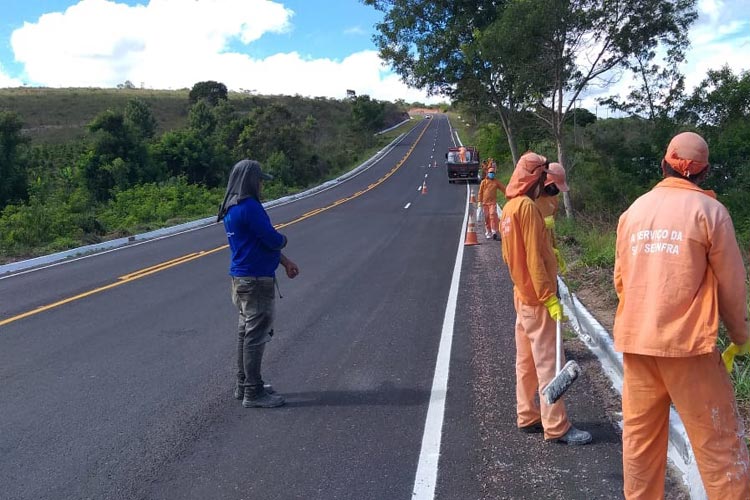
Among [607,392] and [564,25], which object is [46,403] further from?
[564,25]

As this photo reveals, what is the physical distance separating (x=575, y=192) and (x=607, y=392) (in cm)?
1805

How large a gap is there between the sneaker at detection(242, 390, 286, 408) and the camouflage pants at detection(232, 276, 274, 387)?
11cm

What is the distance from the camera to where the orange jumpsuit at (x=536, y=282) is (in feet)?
14.7

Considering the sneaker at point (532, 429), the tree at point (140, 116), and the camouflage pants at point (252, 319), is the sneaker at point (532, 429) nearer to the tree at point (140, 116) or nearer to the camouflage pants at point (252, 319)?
the camouflage pants at point (252, 319)

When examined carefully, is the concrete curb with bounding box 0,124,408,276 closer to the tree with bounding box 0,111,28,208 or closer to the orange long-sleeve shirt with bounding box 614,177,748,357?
the tree with bounding box 0,111,28,208

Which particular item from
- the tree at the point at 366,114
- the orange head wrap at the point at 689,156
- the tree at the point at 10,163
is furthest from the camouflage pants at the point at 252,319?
the tree at the point at 366,114

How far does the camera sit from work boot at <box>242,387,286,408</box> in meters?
5.39

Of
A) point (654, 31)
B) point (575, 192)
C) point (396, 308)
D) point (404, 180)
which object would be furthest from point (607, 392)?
point (404, 180)

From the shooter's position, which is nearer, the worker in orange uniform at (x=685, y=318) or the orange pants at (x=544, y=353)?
the worker in orange uniform at (x=685, y=318)

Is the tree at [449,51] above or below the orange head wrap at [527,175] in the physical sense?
above

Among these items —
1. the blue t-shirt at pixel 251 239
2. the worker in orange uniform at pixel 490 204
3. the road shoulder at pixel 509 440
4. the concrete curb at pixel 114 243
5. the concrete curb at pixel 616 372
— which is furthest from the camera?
the worker in orange uniform at pixel 490 204

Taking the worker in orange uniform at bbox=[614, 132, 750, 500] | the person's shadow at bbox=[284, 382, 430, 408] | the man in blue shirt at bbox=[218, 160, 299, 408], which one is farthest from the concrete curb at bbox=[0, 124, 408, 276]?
the worker in orange uniform at bbox=[614, 132, 750, 500]

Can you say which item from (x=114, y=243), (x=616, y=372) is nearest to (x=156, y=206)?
(x=114, y=243)

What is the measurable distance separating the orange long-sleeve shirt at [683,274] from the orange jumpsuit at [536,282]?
129 centimetres
